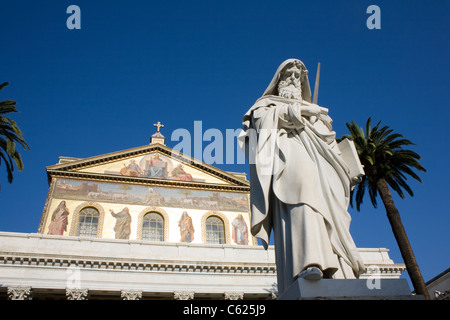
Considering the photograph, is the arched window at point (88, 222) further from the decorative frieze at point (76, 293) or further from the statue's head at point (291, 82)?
the statue's head at point (291, 82)

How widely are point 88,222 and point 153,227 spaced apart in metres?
4.50

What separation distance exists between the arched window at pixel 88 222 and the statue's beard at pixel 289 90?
2447cm

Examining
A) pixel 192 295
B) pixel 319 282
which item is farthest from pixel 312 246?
pixel 192 295

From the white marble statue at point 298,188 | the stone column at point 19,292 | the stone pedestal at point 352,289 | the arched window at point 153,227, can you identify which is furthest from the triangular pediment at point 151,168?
the stone pedestal at point 352,289

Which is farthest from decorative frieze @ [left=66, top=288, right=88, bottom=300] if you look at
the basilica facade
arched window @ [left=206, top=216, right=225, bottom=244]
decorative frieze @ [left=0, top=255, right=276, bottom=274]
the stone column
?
arched window @ [left=206, top=216, right=225, bottom=244]

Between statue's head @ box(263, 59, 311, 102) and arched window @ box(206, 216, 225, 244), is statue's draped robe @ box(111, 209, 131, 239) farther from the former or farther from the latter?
statue's head @ box(263, 59, 311, 102)

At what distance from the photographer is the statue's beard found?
12.3 feet

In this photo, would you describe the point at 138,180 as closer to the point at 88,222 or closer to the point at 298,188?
the point at 88,222

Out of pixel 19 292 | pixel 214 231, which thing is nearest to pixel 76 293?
pixel 19 292

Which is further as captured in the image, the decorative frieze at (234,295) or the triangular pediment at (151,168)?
the triangular pediment at (151,168)

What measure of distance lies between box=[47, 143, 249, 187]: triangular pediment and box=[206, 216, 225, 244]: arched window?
320 centimetres

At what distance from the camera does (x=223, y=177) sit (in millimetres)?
30969

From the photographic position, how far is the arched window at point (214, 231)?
27697 mm
